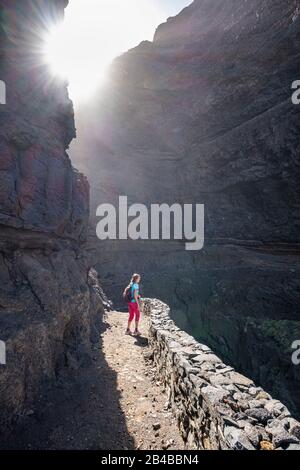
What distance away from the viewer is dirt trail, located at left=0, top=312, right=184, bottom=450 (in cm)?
595

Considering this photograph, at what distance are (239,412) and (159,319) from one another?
24.4 ft

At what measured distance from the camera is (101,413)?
701cm

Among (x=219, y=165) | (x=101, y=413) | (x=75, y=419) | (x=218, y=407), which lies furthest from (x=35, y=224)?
(x=219, y=165)

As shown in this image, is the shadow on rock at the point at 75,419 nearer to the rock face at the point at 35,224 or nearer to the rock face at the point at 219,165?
the rock face at the point at 35,224

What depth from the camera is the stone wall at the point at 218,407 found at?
412 cm

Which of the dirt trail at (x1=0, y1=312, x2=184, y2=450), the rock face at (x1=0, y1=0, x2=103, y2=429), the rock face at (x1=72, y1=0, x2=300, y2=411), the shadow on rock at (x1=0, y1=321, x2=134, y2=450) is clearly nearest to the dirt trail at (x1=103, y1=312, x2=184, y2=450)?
the dirt trail at (x1=0, y1=312, x2=184, y2=450)

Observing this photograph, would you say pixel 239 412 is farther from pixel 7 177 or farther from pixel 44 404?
pixel 7 177

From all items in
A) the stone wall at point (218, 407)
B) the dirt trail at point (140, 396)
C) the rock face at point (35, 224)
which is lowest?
the dirt trail at point (140, 396)

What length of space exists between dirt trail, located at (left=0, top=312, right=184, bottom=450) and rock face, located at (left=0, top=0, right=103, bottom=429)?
16.0 inches

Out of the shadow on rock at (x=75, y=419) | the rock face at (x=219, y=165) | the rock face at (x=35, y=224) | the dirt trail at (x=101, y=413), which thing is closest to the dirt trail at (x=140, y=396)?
the dirt trail at (x=101, y=413)

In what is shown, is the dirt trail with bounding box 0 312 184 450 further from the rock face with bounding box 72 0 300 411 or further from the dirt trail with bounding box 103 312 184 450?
the rock face with bounding box 72 0 300 411

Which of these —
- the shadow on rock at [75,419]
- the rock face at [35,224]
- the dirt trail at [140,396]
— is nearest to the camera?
the shadow on rock at [75,419]

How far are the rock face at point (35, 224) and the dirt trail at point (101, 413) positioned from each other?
1.33ft
